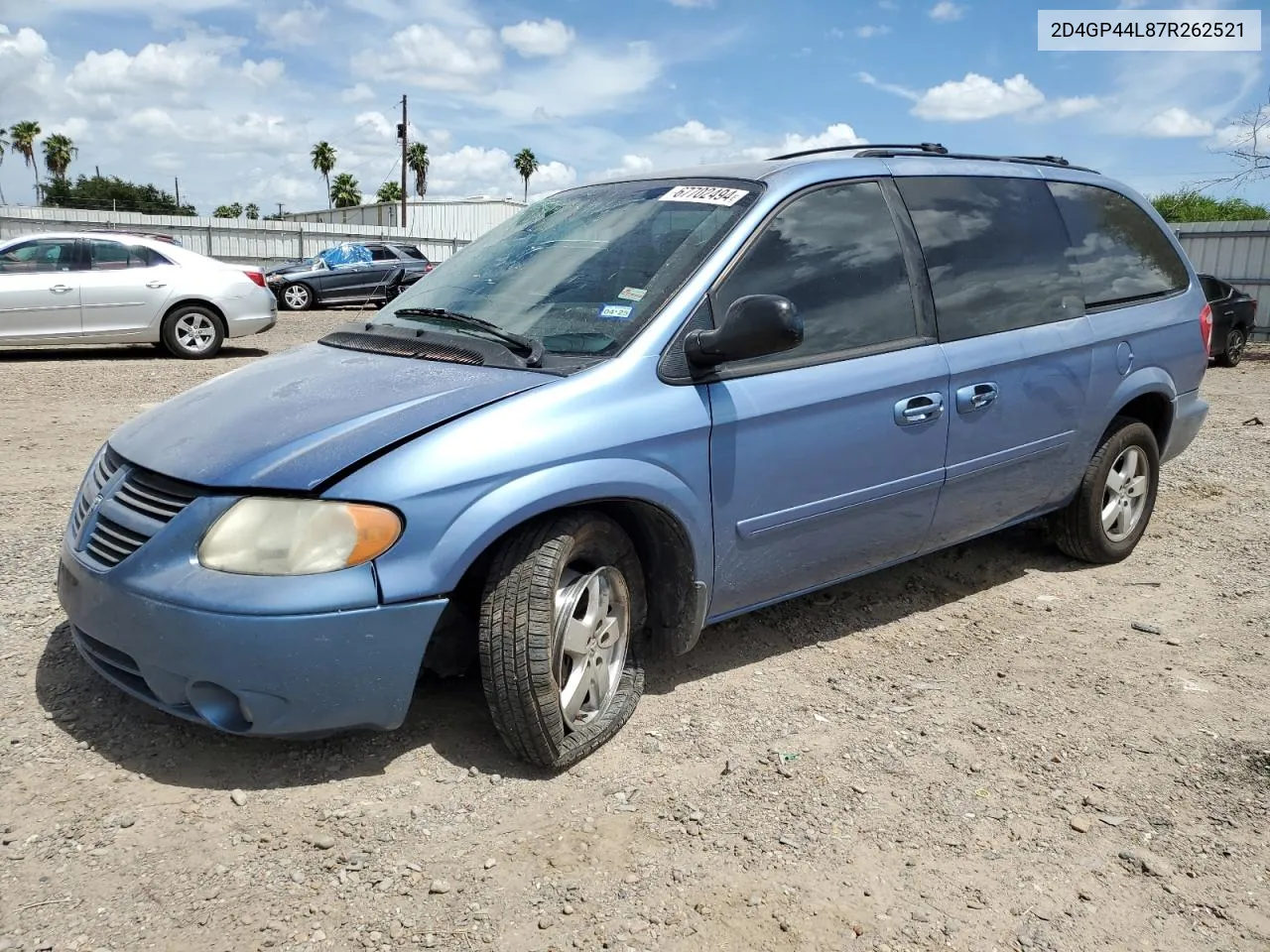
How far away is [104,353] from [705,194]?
36.9 feet

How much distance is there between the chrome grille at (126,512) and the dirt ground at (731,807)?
0.62m

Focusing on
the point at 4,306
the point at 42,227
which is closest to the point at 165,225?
the point at 42,227

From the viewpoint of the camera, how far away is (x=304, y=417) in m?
3.00

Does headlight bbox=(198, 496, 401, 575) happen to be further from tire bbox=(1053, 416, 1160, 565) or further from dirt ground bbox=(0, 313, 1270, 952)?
tire bbox=(1053, 416, 1160, 565)

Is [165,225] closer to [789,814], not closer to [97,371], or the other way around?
[97,371]

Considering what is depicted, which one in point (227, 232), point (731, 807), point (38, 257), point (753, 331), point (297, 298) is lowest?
point (731, 807)

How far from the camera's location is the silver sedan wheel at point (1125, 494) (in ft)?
16.4

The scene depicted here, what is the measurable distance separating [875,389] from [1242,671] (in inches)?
71.6

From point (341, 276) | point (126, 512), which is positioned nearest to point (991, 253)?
point (126, 512)

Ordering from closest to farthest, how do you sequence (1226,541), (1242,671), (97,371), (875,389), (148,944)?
(148,944), (875,389), (1242,671), (1226,541), (97,371)

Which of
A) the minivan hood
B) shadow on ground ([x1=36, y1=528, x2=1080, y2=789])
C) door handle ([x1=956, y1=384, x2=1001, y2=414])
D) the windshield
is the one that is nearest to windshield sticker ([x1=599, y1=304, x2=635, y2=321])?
the windshield

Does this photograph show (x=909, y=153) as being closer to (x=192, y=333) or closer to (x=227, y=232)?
(x=192, y=333)

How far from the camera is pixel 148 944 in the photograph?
7.62ft

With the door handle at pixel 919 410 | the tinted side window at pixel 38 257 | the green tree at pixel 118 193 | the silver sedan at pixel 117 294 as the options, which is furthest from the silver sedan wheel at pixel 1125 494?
the green tree at pixel 118 193
